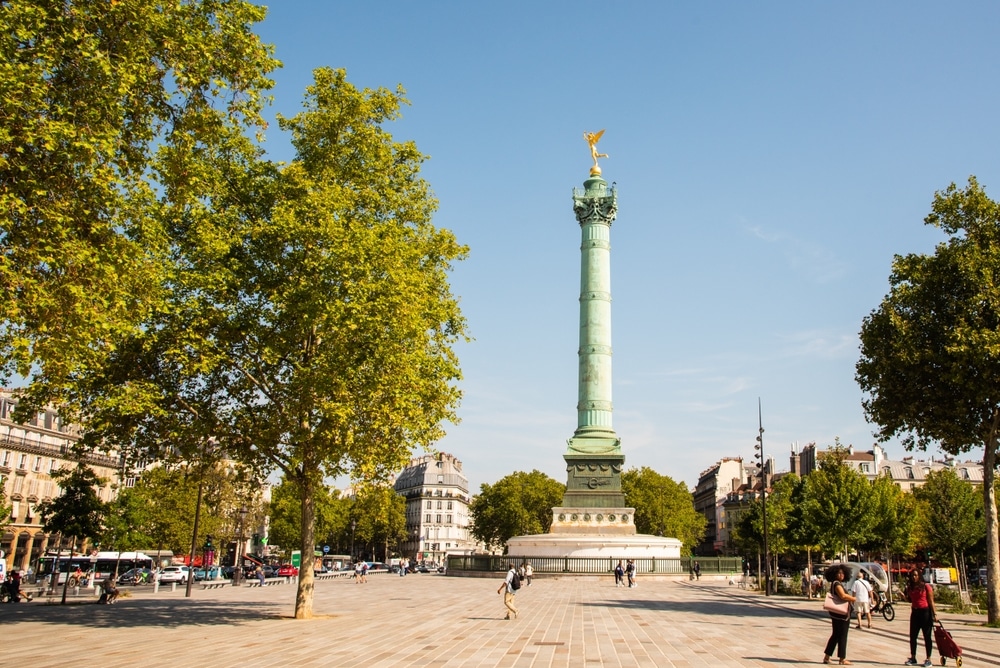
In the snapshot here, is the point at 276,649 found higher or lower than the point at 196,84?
lower

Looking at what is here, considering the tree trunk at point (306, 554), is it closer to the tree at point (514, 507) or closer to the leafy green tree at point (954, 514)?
the leafy green tree at point (954, 514)

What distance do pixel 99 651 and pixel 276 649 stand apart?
3.06 metres

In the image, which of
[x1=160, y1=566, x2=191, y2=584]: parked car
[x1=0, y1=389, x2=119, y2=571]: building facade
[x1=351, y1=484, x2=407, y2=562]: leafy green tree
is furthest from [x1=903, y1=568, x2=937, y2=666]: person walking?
[x1=351, y1=484, x2=407, y2=562]: leafy green tree

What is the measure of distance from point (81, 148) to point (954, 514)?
56677 millimetres

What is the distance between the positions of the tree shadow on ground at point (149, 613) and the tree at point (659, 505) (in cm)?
5958

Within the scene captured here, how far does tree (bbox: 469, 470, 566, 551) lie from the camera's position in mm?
90062

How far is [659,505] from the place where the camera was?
85.9 m

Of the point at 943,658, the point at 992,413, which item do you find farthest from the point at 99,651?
the point at 992,413

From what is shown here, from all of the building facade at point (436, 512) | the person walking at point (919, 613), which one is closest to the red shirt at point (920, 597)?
the person walking at point (919, 613)

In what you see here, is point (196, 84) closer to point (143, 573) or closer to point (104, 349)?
point (104, 349)

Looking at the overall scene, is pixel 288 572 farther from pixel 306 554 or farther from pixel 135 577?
pixel 306 554

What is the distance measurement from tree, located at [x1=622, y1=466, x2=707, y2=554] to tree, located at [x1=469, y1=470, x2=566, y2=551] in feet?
30.0

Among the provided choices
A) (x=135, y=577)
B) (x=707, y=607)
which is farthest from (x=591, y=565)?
(x=135, y=577)

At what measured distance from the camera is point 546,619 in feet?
70.7
